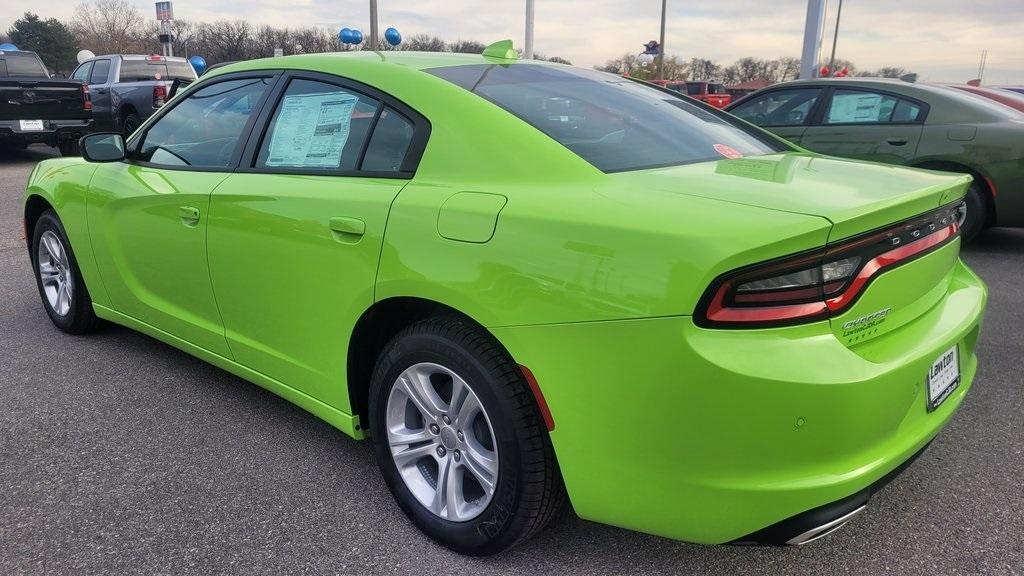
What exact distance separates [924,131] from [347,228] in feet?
18.7

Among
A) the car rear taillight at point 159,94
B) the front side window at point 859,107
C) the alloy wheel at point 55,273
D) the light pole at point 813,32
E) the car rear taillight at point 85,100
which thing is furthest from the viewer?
the car rear taillight at point 159,94

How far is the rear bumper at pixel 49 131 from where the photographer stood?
38.6 feet

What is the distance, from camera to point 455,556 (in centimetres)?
222

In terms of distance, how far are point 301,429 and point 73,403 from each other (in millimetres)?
1111

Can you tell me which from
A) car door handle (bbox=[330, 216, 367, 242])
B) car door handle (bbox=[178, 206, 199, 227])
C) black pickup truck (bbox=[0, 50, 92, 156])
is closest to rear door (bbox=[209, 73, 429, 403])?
car door handle (bbox=[330, 216, 367, 242])

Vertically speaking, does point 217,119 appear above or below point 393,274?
above

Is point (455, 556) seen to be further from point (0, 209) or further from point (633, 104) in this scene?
point (0, 209)

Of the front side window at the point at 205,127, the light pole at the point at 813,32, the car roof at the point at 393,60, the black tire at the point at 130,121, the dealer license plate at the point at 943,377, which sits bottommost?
the black tire at the point at 130,121

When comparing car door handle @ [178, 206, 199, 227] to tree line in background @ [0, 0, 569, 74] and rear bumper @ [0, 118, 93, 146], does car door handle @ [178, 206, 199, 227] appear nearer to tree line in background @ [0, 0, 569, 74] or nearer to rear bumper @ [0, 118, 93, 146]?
rear bumper @ [0, 118, 93, 146]

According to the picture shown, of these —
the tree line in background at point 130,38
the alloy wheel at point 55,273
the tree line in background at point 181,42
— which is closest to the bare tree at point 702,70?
the tree line in background at point 181,42

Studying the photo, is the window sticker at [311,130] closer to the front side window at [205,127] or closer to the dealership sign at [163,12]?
the front side window at [205,127]

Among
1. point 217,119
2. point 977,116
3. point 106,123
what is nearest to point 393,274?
point 217,119

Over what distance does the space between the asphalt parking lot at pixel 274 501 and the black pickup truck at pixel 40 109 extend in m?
10.2

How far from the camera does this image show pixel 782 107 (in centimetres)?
717
